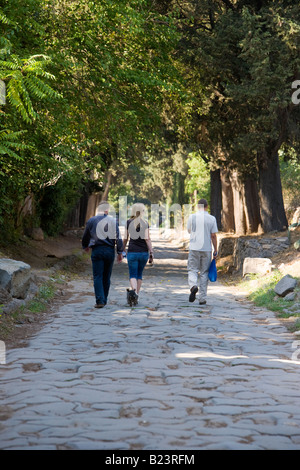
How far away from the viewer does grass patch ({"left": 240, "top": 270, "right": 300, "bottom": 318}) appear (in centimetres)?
1115

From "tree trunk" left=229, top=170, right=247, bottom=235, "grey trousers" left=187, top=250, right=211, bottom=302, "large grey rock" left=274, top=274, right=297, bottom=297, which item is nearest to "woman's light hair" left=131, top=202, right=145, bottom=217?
"grey trousers" left=187, top=250, right=211, bottom=302

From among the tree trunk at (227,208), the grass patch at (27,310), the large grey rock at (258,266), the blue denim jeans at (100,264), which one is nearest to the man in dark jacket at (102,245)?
the blue denim jeans at (100,264)

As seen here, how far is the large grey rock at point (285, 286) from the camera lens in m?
12.1

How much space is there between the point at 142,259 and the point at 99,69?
5798mm

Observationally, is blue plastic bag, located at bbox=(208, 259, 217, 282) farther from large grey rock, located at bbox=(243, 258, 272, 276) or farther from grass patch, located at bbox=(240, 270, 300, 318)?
large grey rock, located at bbox=(243, 258, 272, 276)

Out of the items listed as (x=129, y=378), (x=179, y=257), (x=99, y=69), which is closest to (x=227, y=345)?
(x=129, y=378)

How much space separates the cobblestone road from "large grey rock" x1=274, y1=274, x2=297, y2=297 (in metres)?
1.73

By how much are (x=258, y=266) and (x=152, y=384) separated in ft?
35.2

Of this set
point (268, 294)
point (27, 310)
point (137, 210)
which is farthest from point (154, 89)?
point (27, 310)

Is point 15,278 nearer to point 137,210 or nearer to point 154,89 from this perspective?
point 137,210

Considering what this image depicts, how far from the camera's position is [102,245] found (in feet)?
36.7

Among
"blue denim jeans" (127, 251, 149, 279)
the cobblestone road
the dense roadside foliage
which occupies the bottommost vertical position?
the cobblestone road

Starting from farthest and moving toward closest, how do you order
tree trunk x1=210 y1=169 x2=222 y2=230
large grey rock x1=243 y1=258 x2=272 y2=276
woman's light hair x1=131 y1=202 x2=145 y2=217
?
tree trunk x1=210 y1=169 x2=222 y2=230
large grey rock x1=243 y1=258 x2=272 y2=276
woman's light hair x1=131 y1=202 x2=145 y2=217
